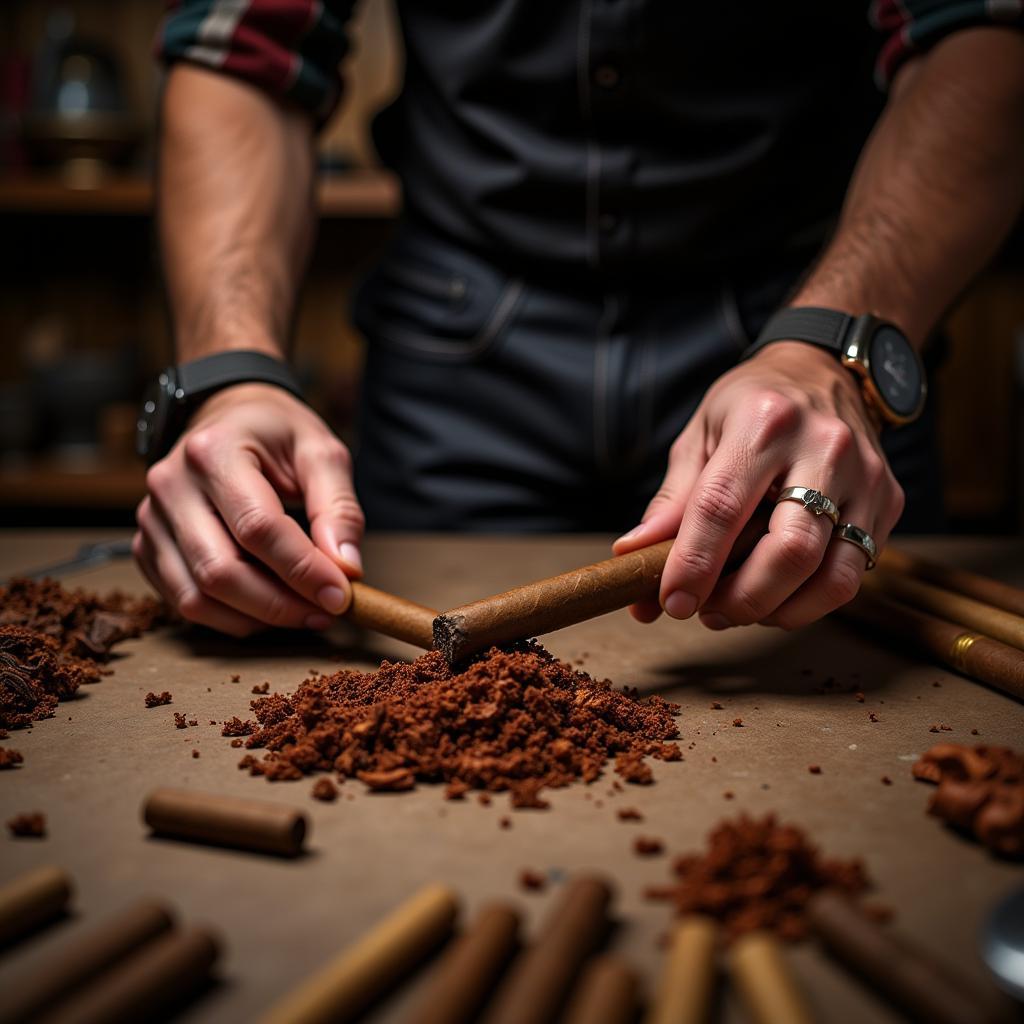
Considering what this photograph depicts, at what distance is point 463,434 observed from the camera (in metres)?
1.76

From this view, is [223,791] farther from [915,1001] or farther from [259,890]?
[915,1001]

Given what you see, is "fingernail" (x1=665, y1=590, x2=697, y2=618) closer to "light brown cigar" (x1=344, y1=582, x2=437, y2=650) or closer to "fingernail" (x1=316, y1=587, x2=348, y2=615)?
"light brown cigar" (x1=344, y1=582, x2=437, y2=650)

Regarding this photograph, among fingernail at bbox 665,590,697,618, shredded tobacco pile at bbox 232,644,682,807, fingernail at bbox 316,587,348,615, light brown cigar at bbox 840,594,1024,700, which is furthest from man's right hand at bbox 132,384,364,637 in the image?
light brown cigar at bbox 840,594,1024,700

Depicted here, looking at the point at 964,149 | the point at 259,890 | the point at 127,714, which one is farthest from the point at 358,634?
the point at 964,149

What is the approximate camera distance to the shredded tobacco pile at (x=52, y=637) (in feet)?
3.38

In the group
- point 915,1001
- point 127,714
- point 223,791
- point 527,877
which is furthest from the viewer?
point 127,714

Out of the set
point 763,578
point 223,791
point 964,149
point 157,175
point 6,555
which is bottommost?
point 6,555

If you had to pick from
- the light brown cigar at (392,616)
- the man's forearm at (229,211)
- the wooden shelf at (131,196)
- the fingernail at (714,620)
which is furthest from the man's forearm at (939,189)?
the wooden shelf at (131,196)

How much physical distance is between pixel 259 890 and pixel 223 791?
17cm

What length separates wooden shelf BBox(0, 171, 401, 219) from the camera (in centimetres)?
312

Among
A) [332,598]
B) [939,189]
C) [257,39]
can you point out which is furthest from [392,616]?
[257,39]

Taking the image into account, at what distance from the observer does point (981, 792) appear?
0.75 m

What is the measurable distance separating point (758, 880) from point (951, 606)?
24.1 inches

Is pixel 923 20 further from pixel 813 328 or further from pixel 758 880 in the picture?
pixel 758 880
